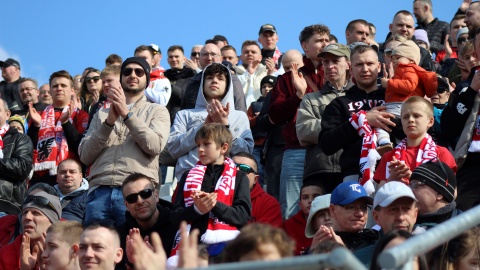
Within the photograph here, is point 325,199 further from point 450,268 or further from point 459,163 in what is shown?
point 450,268

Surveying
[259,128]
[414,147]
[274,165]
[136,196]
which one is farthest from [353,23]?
[136,196]

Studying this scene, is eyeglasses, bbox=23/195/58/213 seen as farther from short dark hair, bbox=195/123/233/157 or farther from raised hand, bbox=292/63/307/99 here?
raised hand, bbox=292/63/307/99

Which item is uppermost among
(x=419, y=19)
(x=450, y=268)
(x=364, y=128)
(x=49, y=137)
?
(x=419, y=19)

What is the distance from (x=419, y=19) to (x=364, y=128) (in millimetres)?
8325

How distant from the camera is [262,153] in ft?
39.3

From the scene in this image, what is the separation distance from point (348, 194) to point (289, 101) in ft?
9.95

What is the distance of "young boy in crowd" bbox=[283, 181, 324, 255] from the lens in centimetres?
905

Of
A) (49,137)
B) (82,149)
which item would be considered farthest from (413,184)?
(49,137)

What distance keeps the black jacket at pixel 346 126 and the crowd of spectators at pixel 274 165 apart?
0.01 m

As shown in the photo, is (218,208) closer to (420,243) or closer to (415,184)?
(415,184)

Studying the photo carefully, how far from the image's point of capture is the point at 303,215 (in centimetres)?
929

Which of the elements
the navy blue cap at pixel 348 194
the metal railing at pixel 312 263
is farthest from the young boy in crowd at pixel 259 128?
the metal railing at pixel 312 263

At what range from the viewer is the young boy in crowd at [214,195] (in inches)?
323

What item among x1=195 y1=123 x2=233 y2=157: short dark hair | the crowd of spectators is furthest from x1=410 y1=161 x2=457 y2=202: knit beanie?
x1=195 y1=123 x2=233 y2=157: short dark hair
